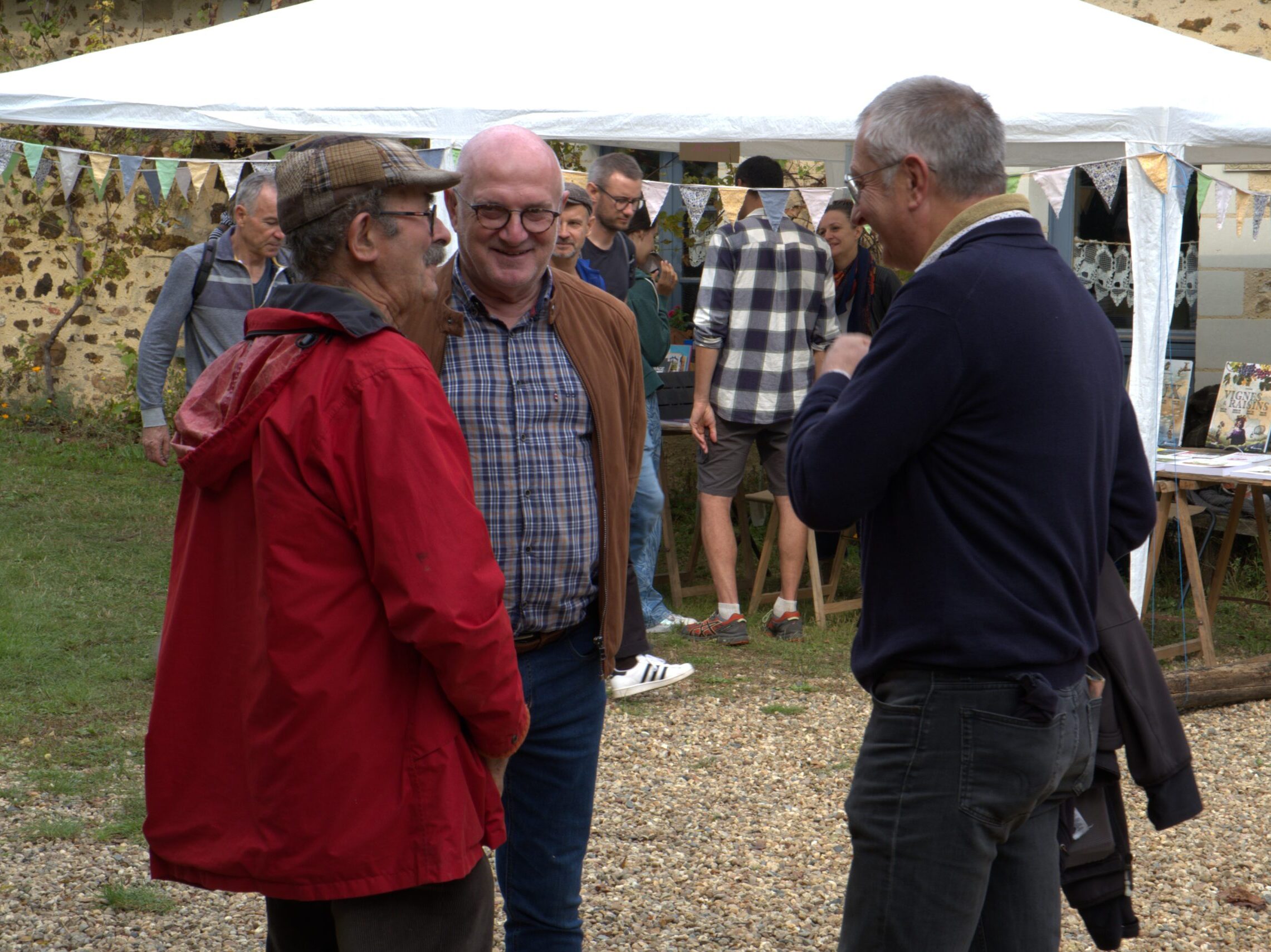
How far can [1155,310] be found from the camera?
5.05m

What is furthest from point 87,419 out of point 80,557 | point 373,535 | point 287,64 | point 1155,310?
point 373,535

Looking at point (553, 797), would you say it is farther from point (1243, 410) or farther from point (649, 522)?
point (1243, 410)

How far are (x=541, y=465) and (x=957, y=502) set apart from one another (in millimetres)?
720

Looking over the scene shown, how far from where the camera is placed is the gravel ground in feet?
10.2

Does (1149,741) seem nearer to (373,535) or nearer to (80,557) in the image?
(373,535)

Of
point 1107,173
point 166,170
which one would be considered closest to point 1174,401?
point 1107,173

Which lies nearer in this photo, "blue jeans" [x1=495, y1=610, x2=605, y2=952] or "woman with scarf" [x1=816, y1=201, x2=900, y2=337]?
"blue jeans" [x1=495, y1=610, x2=605, y2=952]

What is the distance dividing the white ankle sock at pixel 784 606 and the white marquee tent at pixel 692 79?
57.7 inches

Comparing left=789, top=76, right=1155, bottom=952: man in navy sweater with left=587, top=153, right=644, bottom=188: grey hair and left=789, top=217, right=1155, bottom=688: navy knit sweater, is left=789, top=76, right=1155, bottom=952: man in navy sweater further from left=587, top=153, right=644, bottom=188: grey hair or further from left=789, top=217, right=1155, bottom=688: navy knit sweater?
left=587, top=153, right=644, bottom=188: grey hair

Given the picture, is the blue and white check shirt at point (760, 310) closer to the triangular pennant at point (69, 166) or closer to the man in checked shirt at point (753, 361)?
the man in checked shirt at point (753, 361)

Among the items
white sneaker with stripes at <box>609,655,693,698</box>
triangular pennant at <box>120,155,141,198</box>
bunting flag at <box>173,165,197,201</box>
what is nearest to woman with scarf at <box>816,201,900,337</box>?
white sneaker with stripes at <box>609,655,693,698</box>

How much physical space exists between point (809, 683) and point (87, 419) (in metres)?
7.36

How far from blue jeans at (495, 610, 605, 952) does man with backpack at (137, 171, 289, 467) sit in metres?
2.66

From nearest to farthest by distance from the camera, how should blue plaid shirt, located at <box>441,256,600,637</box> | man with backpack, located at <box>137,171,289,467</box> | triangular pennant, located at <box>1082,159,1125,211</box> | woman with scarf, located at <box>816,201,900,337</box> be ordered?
blue plaid shirt, located at <box>441,256,600,637</box> → man with backpack, located at <box>137,171,289,467</box> → triangular pennant, located at <box>1082,159,1125,211</box> → woman with scarf, located at <box>816,201,900,337</box>
